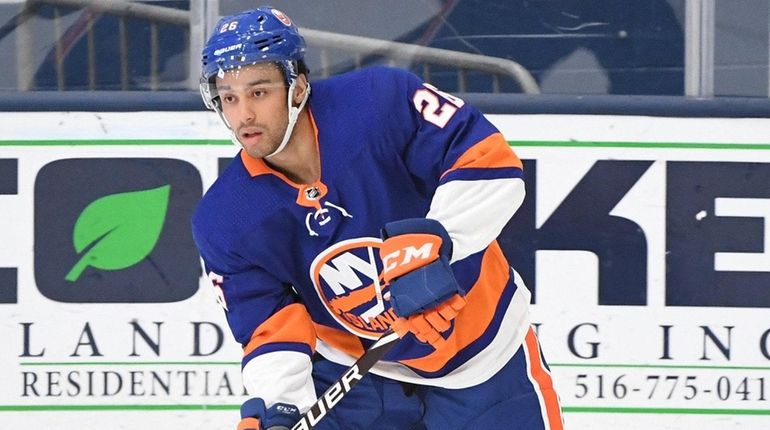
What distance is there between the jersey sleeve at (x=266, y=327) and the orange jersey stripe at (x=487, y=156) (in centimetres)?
39

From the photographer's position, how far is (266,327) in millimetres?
2311

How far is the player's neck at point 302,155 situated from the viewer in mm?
2264

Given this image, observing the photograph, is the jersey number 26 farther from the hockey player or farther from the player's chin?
the player's chin

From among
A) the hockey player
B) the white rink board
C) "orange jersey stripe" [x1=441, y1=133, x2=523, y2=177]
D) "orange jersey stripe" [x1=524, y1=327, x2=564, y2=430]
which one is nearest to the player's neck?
the hockey player

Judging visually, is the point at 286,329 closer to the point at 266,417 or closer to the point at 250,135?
the point at 266,417

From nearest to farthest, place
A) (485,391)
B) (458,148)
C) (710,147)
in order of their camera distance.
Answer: (458,148) → (485,391) → (710,147)

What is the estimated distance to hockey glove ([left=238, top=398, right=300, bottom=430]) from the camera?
2.23 metres

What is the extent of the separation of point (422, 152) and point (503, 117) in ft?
3.07

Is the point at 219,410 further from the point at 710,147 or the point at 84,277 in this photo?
the point at 710,147

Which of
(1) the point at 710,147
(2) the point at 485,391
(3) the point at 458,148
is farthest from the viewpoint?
(1) the point at 710,147

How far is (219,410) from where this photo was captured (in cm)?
317

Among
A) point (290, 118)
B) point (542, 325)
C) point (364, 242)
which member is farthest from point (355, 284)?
point (542, 325)

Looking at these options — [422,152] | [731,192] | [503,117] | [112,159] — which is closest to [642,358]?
[731,192]

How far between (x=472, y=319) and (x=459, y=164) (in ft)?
1.11
